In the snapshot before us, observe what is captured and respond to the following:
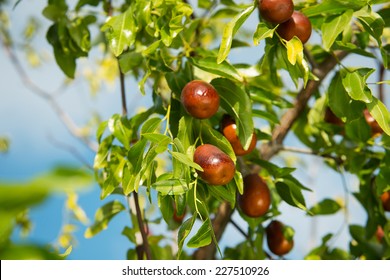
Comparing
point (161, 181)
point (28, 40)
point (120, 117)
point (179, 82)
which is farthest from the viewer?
point (28, 40)

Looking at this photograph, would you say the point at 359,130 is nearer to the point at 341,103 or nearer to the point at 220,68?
the point at 341,103

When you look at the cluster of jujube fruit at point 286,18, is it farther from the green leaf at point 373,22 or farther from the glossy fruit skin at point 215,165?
the glossy fruit skin at point 215,165

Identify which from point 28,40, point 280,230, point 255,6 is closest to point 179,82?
Answer: point 255,6

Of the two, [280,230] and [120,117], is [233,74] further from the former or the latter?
[280,230]

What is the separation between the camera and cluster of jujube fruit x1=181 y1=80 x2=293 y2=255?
101 centimetres

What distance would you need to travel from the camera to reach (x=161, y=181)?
101cm

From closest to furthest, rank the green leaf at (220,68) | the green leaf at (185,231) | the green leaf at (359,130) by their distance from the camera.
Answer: the green leaf at (185,231) → the green leaf at (220,68) → the green leaf at (359,130)

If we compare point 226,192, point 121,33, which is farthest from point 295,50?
point 121,33

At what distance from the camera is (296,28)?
1139mm

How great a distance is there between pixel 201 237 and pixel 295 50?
387 millimetres

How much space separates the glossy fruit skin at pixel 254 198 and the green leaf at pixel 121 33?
0.42 metres

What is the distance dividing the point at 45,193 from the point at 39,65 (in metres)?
3.55

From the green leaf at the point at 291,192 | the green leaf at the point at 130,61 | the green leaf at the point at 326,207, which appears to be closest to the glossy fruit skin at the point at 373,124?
the green leaf at the point at 326,207

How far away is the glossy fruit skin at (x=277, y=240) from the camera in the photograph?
161cm
